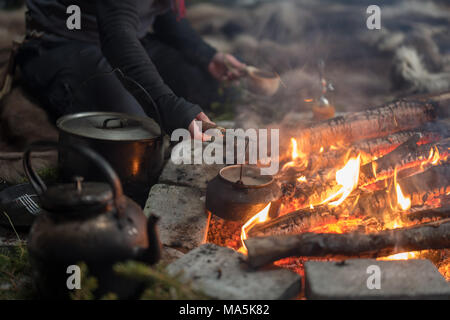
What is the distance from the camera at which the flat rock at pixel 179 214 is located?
2.60 metres

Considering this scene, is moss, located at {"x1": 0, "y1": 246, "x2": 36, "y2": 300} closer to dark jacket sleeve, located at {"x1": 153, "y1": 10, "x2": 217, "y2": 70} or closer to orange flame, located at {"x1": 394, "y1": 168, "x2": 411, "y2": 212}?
orange flame, located at {"x1": 394, "y1": 168, "x2": 411, "y2": 212}

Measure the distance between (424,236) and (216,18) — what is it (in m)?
5.80

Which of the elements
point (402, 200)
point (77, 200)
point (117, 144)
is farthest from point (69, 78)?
point (402, 200)

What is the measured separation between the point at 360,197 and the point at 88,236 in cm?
189

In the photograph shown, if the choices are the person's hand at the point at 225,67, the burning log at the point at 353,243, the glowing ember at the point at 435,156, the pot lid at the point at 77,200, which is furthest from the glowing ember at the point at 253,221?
→ the person's hand at the point at 225,67

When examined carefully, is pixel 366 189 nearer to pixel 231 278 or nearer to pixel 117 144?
pixel 231 278

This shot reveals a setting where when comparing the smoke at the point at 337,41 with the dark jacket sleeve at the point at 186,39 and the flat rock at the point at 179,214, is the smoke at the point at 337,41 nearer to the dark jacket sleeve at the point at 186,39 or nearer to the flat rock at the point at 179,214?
the dark jacket sleeve at the point at 186,39

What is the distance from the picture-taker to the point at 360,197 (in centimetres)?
286

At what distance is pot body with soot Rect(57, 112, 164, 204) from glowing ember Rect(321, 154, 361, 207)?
4.37 feet

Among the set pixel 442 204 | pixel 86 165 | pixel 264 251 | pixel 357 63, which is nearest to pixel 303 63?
pixel 357 63

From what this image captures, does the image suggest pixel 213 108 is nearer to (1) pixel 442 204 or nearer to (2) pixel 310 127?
(2) pixel 310 127

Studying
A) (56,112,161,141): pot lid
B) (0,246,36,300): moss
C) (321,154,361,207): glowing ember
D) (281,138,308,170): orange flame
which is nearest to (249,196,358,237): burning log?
(321,154,361,207): glowing ember

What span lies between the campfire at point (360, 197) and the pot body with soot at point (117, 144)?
681 millimetres

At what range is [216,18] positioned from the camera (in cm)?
717
